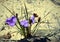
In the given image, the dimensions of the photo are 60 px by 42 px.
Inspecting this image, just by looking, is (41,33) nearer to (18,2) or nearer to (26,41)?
(26,41)

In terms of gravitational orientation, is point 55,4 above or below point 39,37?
above

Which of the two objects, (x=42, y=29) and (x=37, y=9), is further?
(x=37, y=9)

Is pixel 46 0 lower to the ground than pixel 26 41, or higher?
higher

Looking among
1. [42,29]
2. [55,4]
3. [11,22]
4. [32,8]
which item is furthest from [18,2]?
[11,22]

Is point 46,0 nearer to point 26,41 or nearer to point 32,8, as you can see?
point 32,8

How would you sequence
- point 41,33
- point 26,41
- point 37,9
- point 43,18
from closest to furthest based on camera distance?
point 26,41, point 41,33, point 43,18, point 37,9

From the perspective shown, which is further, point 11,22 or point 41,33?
point 41,33

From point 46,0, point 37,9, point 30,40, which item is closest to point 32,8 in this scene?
point 37,9

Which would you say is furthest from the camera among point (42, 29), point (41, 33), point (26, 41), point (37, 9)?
point (37, 9)

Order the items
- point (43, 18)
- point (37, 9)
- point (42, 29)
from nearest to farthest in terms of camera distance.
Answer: point (42, 29) < point (43, 18) < point (37, 9)
